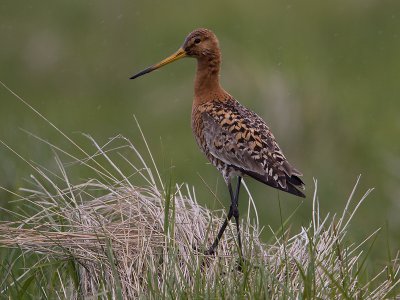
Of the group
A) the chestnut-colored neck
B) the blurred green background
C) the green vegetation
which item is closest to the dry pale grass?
the chestnut-colored neck

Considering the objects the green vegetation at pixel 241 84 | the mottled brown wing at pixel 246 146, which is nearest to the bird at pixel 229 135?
the mottled brown wing at pixel 246 146

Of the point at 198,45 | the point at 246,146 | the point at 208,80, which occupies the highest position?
the point at 198,45

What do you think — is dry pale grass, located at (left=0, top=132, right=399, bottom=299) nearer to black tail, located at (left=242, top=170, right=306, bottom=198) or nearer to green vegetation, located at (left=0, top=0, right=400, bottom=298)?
black tail, located at (left=242, top=170, right=306, bottom=198)

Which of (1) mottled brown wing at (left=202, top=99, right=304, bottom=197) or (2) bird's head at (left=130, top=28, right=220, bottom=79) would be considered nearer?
(1) mottled brown wing at (left=202, top=99, right=304, bottom=197)

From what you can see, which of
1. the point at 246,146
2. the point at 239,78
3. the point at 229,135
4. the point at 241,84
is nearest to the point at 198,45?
the point at 229,135

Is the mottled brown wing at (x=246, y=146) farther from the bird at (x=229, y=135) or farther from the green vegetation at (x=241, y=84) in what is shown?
the green vegetation at (x=241, y=84)

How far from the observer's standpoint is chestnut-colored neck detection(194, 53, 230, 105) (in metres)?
8.37

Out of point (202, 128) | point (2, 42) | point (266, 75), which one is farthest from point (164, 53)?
point (202, 128)

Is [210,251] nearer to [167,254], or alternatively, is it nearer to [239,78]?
[167,254]

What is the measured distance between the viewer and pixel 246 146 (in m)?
8.02

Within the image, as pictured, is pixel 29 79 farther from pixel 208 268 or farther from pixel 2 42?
pixel 208 268

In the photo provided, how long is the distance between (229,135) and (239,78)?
24.0ft

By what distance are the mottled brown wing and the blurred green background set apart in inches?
173

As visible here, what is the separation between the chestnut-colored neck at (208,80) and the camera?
27.5 feet
